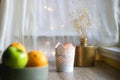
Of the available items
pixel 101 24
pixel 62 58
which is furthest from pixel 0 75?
pixel 101 24

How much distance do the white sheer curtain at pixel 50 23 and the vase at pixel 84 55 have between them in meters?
0.25

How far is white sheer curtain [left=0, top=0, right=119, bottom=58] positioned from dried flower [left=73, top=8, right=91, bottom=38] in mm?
128

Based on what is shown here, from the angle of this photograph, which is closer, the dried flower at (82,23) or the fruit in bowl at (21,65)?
the fruit in bowl at (21,65)

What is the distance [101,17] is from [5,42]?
811 millimetres

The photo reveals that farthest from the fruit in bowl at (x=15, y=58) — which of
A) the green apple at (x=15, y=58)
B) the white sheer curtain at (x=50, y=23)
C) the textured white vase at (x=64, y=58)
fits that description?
the white sheer curtain at (x=50, y=23)

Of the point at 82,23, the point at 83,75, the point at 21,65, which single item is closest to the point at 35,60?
the point at 21,65

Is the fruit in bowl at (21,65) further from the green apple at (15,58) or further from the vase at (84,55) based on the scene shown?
the vase at (84,55)

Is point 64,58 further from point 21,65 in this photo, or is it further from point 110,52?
point 21,65

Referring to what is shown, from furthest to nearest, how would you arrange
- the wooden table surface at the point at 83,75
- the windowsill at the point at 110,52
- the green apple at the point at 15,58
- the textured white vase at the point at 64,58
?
the windowsill at the point at 110,52
the textured white vase at the point at 64,58
the wooden table surface at the point at 83,75
the green apple at the point at 15,58

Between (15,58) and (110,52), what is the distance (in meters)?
1.04

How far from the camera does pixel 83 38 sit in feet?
5.77

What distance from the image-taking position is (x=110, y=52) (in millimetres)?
1793

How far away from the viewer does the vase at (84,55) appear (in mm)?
1740

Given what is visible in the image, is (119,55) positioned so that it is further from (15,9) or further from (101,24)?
(15,9)
